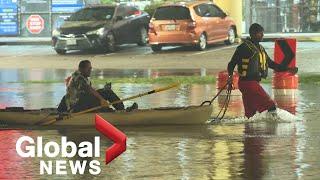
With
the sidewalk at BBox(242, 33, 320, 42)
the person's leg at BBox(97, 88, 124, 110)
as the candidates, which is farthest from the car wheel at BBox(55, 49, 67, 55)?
the person's leg at BBox(97, 88, 124, 110)

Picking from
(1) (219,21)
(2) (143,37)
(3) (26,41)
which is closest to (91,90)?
(1) (219,21)

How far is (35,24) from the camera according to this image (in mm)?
38062

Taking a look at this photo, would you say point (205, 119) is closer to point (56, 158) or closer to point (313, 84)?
point (56, 158)

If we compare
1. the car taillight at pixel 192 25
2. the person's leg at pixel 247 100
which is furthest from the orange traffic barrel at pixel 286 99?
the car taillight at pixel 192 25

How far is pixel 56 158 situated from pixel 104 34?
20036mm

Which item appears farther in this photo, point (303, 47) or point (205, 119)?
point (303, 47)

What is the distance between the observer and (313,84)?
60.4ft

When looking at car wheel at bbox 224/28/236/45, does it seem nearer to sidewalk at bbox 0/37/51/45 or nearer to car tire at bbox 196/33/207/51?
car tire at bbox 196/33/207/51

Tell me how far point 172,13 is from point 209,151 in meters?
19.7

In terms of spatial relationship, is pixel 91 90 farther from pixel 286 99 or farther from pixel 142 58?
pixel 142 58

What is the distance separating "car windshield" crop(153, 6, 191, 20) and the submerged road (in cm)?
112

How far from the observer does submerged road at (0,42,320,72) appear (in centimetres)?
2430

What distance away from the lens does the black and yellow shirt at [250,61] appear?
41.3 feet

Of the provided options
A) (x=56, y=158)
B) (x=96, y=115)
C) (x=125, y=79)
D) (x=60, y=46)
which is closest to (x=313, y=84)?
(x=125, y=79)
